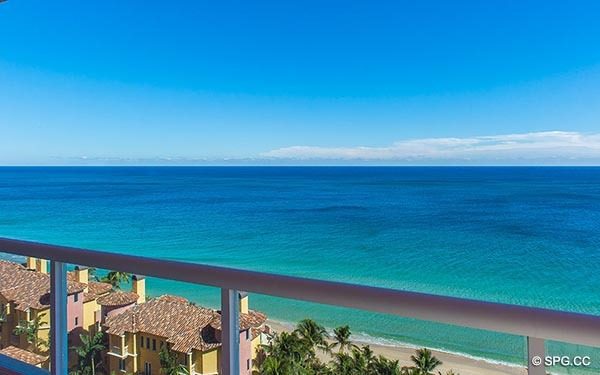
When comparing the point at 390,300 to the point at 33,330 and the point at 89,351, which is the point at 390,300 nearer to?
the point at 89,351

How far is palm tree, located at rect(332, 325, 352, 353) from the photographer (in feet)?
3.26

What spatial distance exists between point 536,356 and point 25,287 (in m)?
1.59

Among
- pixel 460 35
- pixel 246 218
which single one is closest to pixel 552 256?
pixel 460 35

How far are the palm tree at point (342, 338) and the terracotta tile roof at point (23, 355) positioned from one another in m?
1.13

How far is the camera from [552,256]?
51.8 ft

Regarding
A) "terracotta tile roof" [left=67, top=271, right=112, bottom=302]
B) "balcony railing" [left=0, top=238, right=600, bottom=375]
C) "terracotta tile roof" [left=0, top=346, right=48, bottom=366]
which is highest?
"balcony railing" [left=0, top=238, right=600, bottom=375]

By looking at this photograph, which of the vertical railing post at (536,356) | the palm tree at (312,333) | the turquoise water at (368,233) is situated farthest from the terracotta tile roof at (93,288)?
the turquoise water at (368,233)

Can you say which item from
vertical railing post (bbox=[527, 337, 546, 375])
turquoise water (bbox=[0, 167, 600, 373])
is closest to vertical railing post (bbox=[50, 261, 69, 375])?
vertical railing post (bbox=[527, 337, 546, 375])

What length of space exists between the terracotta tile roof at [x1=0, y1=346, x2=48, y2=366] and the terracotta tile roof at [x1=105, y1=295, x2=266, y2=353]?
45 cm

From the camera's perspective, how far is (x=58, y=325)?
1.38 m

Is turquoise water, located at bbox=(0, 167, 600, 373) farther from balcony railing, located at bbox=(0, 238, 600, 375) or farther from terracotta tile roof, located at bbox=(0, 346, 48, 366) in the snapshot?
balcony railing, located at bbox=(0, 238, 600, 375)

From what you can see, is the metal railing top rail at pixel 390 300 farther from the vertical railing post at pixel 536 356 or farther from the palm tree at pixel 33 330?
the palm tree at pixel 33 330

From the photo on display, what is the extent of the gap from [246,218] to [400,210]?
30.7 feet

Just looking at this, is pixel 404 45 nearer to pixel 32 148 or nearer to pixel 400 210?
pixel 400 210
